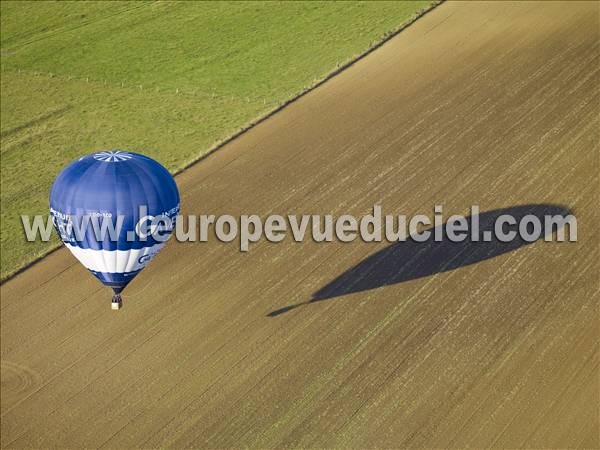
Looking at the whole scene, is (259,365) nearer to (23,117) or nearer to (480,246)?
(480,246)

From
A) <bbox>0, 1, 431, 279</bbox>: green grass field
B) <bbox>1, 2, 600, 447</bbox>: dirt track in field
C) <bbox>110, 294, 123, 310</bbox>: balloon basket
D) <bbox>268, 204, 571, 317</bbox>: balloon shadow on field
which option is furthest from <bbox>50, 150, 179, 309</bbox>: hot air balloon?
<bbox>0, 1, 431, 279</bbox>: green grass field

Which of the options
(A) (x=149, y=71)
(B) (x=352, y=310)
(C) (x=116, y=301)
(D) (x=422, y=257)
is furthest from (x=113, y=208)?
(A) (x=149, y=71)

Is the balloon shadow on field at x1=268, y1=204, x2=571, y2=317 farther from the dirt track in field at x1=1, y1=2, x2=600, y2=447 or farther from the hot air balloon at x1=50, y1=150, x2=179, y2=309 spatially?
the hot air balloon at x1=50, y1=150, x2=179, y2=309

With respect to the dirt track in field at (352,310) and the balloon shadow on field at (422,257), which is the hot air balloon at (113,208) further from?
the balloon shadow on field at (422,257)

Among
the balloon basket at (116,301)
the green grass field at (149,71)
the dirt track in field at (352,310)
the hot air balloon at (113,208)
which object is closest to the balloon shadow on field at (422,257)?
the dirt track in field at (352,310)

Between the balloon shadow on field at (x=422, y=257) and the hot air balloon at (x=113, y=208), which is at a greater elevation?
the hot air balloon at (x=113, y=208)
